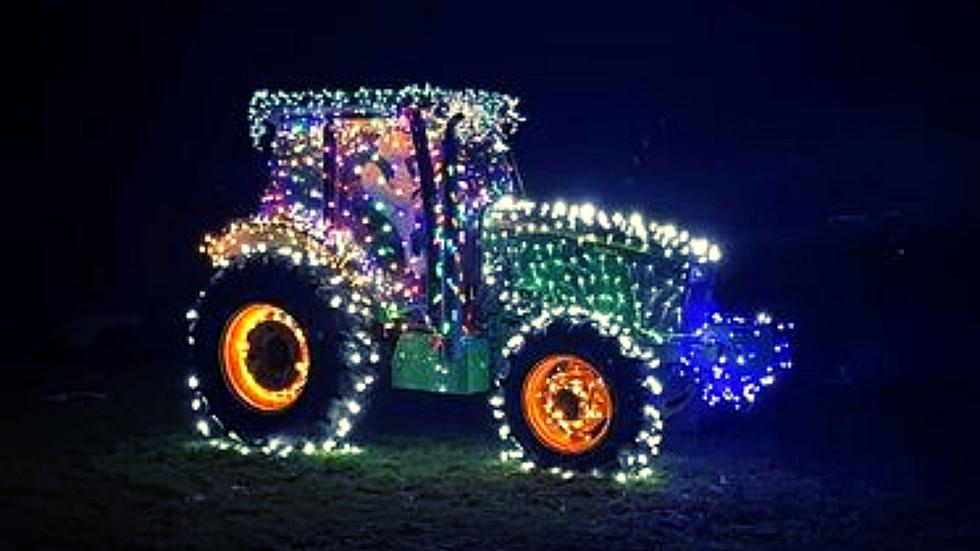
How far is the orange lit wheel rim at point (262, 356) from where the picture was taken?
9992mm

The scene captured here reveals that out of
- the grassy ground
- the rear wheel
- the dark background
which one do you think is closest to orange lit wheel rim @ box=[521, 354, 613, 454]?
the grassy ground

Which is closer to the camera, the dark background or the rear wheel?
the rear wheel

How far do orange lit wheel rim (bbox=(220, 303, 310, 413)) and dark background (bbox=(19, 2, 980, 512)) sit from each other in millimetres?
4310

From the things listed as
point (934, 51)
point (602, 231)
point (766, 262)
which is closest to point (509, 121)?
point (602, 231)

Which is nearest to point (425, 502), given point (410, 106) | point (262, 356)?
point (262, 356)

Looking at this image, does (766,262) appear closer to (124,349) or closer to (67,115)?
(124,349)

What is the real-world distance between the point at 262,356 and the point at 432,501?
2462mm

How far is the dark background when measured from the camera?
15.2 meters

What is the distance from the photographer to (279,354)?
1013 centimetres

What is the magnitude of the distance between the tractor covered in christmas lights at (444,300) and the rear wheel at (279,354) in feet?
0.05

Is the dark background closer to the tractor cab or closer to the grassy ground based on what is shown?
the tractor cab

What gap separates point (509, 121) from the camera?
10.4 m

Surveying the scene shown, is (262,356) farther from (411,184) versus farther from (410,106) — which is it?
(410,106)

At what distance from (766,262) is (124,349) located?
7.34 meters
